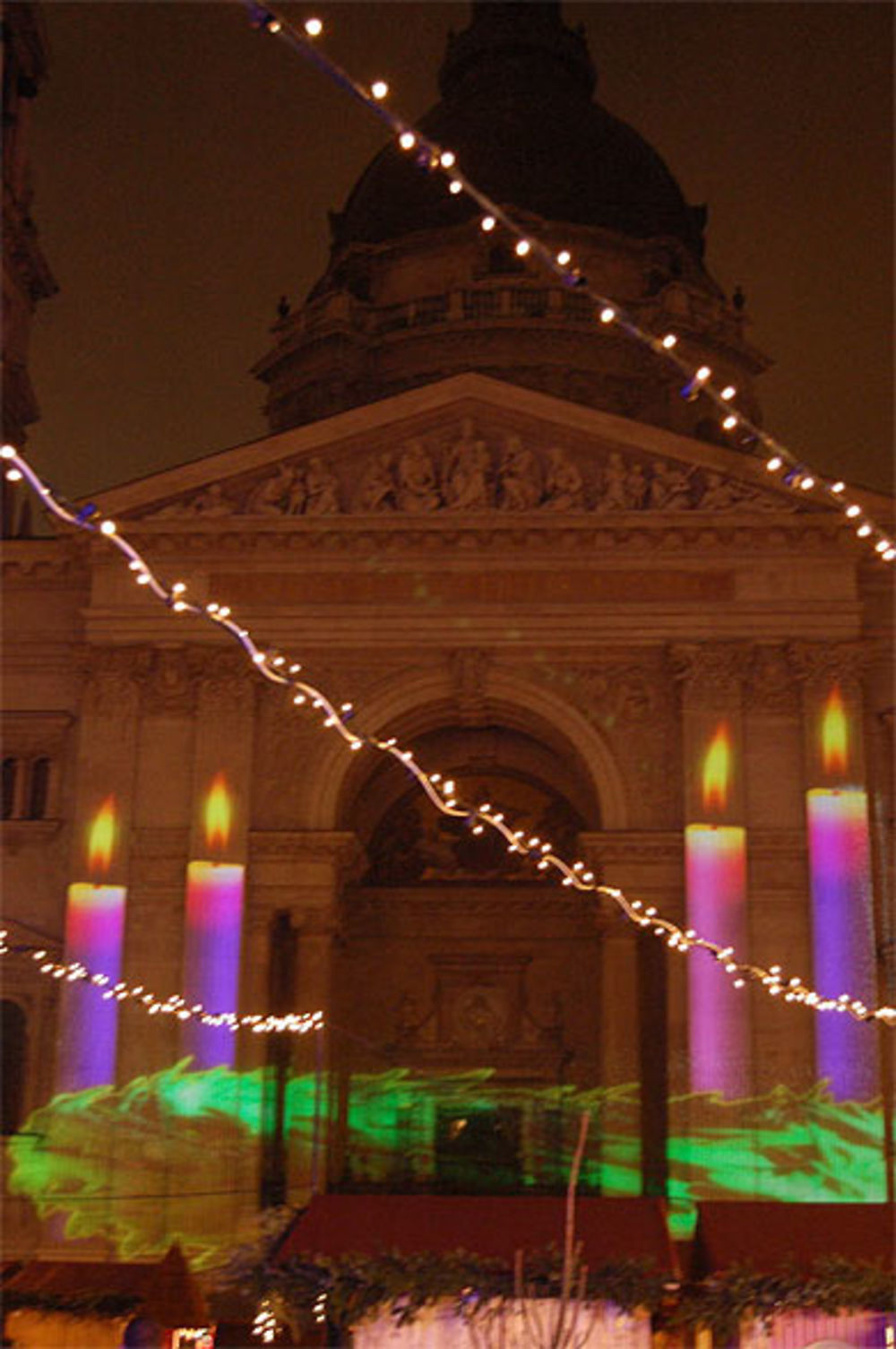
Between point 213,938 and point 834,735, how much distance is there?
956cm

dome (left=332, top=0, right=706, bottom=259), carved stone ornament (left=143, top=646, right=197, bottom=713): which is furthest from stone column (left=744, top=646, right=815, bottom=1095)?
dome (left=332, top=0, right=706, bottom=259)

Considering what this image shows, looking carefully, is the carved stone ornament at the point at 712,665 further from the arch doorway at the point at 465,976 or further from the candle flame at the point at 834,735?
the arch doorway at the point at 465,976

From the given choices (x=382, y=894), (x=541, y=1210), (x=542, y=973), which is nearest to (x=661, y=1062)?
(x=542, y=973)

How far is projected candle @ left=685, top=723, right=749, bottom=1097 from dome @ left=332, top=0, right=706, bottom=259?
17669mm

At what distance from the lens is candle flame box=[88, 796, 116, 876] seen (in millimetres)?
24656

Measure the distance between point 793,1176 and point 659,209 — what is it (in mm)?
24276

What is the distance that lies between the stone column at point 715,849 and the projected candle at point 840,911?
1028 mm

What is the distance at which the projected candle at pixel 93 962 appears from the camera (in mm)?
23812

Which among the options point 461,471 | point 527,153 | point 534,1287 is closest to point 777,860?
point 461,471

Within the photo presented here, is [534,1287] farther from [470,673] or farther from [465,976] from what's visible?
[465,976]

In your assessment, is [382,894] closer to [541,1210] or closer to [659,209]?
[541,1210]

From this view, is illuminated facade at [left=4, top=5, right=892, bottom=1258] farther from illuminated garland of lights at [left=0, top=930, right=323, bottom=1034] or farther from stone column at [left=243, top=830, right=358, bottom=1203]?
illuminated garland of lights at [left=0, top=930, right=323, bottom=1034]

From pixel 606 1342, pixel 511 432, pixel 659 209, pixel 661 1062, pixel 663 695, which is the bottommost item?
pixel 606 1342

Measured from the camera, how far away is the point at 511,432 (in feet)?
84.1
